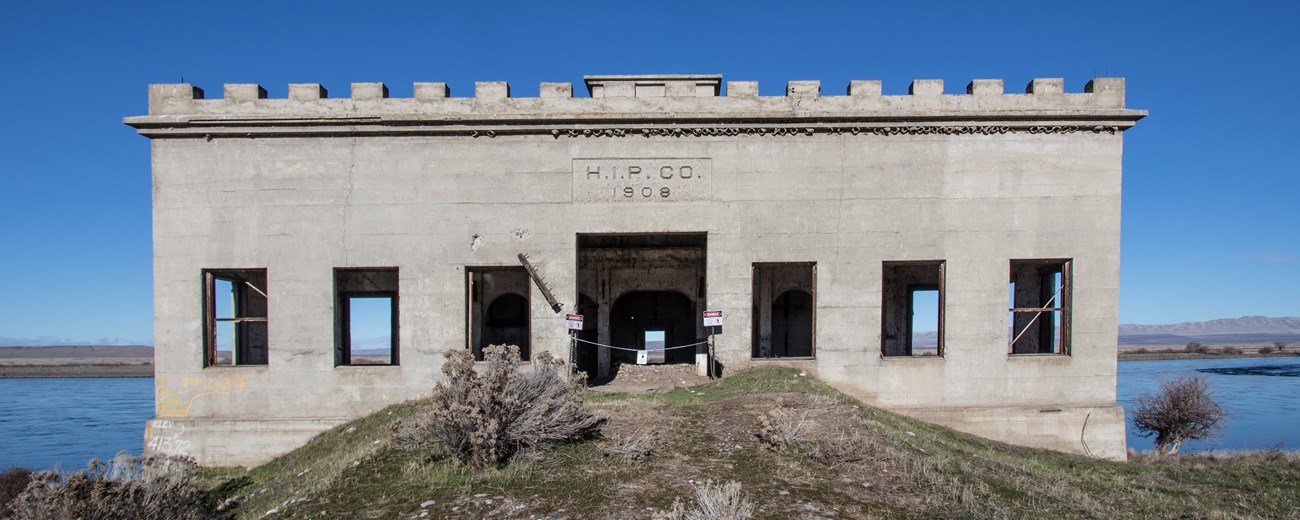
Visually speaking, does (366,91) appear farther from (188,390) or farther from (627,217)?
(188,390)

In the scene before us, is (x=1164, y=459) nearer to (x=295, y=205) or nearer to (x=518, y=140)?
(x=518, y=140)

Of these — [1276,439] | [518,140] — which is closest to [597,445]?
[518,140]

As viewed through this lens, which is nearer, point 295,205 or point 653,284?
point 295,205

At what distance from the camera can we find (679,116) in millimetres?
15047

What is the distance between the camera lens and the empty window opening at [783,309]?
18.8 m

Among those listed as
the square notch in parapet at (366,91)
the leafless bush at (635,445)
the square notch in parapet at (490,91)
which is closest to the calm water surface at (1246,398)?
the leafless bush at (635,445)

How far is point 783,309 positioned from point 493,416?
15170 millimetres

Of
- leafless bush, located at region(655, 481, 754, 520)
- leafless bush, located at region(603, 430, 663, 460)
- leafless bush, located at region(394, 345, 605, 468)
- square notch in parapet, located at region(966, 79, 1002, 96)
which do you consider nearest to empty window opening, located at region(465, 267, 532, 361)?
leafless bush, located at region(394, 345, 605, 468)

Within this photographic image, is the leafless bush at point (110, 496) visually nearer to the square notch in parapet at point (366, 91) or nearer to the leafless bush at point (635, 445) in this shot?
the leafless bush at point (635, 445)

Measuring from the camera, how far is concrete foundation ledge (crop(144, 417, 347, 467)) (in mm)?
14938

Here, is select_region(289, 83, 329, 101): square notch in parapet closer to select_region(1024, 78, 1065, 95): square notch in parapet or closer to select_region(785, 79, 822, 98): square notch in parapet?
select_region(785, 79, 822, 98): square notch in parapet

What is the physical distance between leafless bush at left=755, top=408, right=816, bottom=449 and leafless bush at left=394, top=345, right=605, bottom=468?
244 cm

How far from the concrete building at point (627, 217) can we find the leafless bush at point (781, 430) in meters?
5.33

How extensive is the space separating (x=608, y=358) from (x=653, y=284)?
8.27 ft
